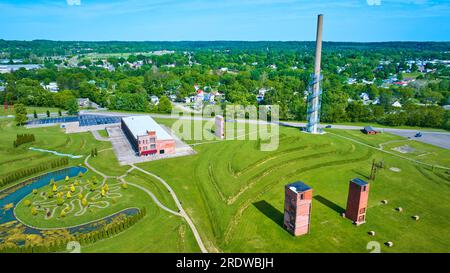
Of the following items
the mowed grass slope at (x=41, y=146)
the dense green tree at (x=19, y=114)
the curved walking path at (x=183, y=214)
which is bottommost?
the curved walking path at (x=183, y=214)

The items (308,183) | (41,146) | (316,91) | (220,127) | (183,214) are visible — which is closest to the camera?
(183,214)

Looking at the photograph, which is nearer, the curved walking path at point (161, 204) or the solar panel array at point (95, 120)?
the curved walking path at point (161, 204)

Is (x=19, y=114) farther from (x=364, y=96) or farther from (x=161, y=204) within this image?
(x=364, y=96)

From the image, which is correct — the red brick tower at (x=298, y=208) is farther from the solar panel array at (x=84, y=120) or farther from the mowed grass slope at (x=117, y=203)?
the solar panel array at (x=84, y=120)

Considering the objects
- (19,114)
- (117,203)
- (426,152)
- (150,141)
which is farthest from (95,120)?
(426,152)

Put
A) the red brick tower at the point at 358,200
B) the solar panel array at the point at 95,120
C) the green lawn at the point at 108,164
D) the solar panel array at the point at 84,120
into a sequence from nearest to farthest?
the red brick tower at the point at 358,200
the green lawn at the point at 108,164
the solar panel array at the point at 95,120
the solar panel array at the point at 84,120

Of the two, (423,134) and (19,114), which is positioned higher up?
(19,114)

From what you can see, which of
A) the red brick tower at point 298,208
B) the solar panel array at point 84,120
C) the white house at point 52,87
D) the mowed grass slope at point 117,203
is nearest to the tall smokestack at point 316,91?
the red brick tower at point 298,208
